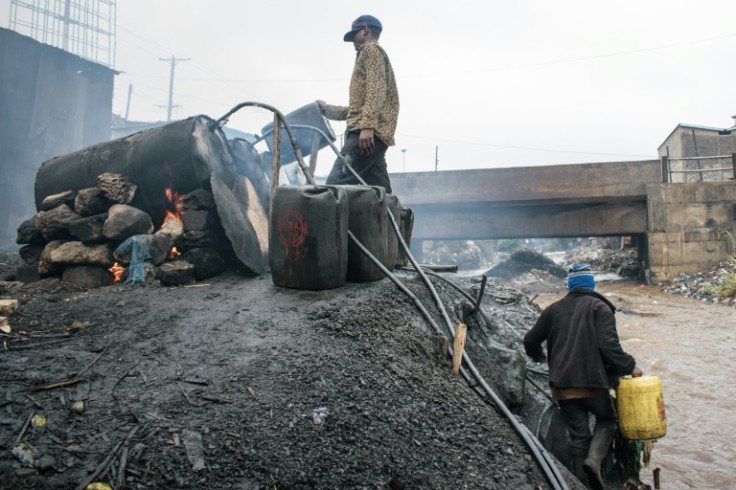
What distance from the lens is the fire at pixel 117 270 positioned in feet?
12.6

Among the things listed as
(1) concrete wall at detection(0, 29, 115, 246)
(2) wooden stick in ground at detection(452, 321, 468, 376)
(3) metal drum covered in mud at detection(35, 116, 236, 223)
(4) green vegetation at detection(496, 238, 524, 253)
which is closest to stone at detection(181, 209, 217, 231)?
(3) metal drum covered in mud at detection(35, 116, 236, 223)

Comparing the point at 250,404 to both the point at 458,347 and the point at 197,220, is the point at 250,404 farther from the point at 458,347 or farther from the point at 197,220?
the point at 197,220

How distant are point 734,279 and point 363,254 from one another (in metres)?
9.89

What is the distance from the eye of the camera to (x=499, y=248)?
82.0ft

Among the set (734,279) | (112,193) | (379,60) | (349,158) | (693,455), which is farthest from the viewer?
(734,279)

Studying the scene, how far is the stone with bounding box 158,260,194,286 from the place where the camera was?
3623mm

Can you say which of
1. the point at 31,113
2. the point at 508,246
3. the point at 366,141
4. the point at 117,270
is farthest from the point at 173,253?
the point at 508,246

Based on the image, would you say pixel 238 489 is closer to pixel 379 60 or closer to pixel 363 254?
pixel 363 254

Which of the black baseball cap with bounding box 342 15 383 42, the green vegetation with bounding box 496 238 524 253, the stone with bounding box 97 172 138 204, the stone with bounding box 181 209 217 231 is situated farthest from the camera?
the green vegetation with bounding box 496 238 524 253

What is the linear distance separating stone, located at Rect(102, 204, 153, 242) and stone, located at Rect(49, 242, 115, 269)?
0.54 feet

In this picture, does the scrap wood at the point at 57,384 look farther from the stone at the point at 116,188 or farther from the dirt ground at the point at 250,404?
the stone at the point at 116,188

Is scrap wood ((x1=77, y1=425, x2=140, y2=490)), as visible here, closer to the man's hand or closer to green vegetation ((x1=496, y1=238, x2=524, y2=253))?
the man's hand

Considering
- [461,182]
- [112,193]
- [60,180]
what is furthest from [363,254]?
[461,182]

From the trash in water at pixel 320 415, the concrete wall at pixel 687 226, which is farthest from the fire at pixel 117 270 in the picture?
the concrete wall at pixel 687 226
